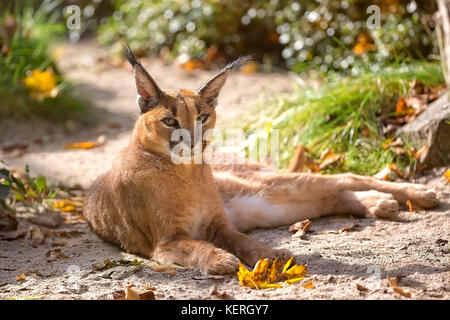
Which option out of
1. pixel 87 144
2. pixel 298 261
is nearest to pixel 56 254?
pixel 298 261

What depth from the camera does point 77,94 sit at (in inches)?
337

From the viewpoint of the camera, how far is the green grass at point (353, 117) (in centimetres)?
552

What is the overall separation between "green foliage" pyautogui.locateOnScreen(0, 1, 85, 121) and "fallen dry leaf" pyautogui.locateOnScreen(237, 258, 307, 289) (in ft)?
17.0

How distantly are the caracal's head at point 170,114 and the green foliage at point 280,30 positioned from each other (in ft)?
9.20

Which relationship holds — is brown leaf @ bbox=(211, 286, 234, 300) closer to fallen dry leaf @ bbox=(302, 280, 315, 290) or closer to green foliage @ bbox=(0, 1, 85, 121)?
fallen dry leaf @ bbox=(302, 280, 315, 290)

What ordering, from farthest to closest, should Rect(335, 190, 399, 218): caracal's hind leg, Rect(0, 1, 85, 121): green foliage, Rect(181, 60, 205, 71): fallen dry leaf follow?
Rect(181, 60, 205, 71): fallen dry leaf → Rect(0, 1, 85, 121): green foliage → Rect(335, 190, 399, 218): caracal's hind leg

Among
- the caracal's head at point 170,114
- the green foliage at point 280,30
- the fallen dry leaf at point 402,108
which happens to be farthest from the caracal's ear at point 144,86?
the green foliage at point 280,30

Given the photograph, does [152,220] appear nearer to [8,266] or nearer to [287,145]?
[8,266]

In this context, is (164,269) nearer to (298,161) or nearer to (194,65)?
(298,161)

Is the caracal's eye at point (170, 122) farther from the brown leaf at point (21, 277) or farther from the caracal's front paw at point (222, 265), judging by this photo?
the brown leaf at point (21, 277)

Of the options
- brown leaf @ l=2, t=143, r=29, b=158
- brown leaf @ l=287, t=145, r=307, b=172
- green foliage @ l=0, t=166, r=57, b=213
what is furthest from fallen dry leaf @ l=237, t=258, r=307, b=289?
brown leaf @ l=2, t=143, r=29, b=158

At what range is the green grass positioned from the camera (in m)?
5.52
